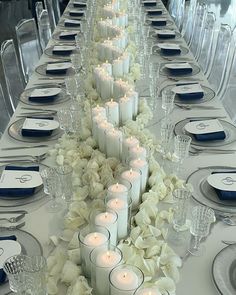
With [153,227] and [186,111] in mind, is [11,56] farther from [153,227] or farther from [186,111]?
[153,227]

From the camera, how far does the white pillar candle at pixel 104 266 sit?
1082mm

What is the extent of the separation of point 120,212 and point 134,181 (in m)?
0.18

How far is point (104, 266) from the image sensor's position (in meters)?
1.08

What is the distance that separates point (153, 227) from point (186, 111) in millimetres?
1111

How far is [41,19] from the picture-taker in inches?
169

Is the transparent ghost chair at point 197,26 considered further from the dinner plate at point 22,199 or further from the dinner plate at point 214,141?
the dinner plate at point 22,199

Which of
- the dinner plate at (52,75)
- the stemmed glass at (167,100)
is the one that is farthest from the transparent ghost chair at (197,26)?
the stemmed glass at (167,100)

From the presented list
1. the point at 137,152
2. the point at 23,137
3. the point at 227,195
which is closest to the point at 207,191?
the point at 227,195

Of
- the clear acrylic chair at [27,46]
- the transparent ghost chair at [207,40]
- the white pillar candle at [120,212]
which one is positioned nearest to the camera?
the white pillar candle at [120,212]

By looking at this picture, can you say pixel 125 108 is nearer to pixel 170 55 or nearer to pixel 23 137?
pixel 23 137

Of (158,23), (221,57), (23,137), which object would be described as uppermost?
(158,23)

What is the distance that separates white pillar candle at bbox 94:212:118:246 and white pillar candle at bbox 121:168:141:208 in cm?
21

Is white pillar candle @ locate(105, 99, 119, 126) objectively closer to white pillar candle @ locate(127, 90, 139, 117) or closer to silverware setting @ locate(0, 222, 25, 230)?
white pillar candle @ locate(127, 90, 139, 117)

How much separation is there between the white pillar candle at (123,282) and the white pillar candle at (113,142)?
708 mm
